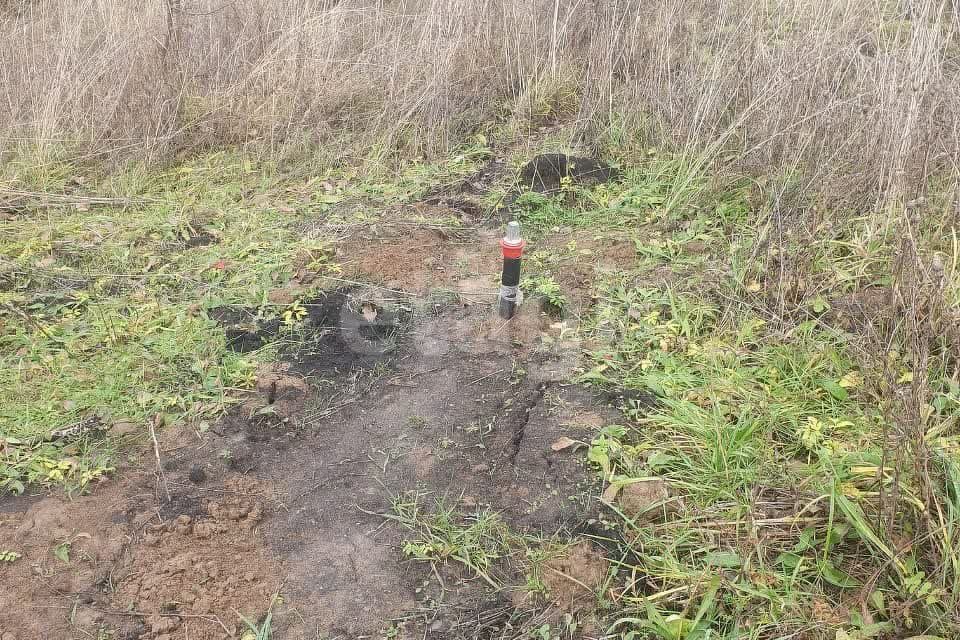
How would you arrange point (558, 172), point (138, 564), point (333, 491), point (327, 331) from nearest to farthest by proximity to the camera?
point (138, 564), point (333, 491), point (327, 331), point (558, 172)

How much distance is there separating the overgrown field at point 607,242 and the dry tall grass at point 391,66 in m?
0.02

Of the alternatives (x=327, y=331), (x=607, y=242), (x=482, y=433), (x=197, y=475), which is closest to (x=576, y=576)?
(x=482, y=433)

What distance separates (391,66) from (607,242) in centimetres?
244

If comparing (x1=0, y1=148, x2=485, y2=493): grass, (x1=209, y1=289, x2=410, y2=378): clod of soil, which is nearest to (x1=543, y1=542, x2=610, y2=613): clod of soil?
(x1=209, y1=289, x2=410, y2=378): clod of soil

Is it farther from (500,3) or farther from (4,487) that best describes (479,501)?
(500,3)

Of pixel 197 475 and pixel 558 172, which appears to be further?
pixel 558 172

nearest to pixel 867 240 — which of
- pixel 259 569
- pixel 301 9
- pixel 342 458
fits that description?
pixel 342 458

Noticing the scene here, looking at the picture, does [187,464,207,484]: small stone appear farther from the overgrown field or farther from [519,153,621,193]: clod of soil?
[519,153,621,193]: clod of soil

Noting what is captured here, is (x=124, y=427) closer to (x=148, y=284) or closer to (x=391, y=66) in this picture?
(x=148, y=284)

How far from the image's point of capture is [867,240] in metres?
3.04

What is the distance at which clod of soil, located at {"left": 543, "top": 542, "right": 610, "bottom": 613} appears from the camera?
81.5 inches

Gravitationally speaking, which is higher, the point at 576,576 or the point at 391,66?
the point at 391,66

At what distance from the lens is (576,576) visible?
7.01ft

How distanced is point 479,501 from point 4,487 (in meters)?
1.85
